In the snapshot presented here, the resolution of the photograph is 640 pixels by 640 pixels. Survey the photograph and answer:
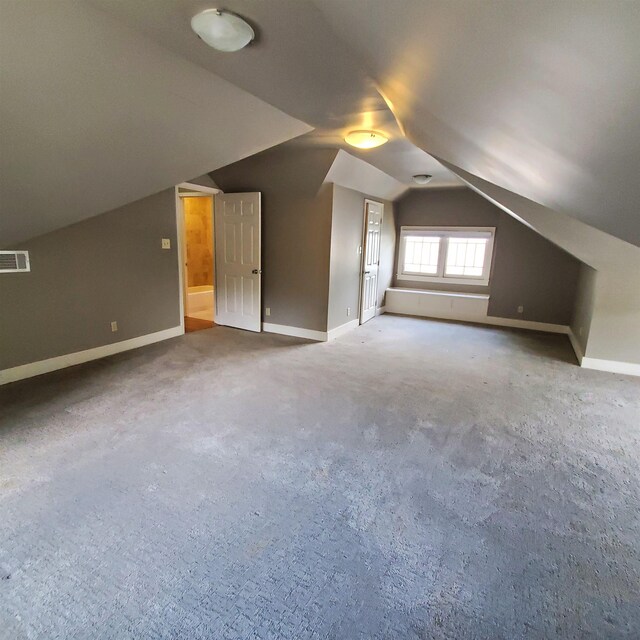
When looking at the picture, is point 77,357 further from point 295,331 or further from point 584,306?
point 584,306

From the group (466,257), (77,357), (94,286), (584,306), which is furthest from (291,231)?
(584,306)

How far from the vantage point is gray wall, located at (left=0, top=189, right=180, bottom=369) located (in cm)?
334

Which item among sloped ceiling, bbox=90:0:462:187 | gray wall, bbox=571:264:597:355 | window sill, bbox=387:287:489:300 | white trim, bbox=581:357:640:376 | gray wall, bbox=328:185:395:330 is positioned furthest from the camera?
window sill, bbox=387:287:489:300

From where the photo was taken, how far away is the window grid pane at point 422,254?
23.3 feet

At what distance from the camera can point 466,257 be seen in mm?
6840

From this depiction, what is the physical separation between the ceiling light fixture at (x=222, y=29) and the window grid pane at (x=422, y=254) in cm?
586

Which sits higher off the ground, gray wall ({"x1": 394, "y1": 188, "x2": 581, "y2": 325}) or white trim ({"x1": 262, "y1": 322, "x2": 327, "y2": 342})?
gray wall ({"x1": 394, "y1": 188, "x2": 581, "y2": 325})

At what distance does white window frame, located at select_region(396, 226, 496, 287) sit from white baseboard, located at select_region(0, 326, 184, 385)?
4.58 m

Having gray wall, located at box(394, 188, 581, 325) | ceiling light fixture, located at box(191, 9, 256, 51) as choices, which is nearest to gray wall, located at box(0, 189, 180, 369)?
ceiling light fixture, located at box(191, 9, 256, 51)

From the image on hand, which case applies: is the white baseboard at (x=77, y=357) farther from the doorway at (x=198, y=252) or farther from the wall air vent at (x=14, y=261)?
the doorway at (x=198, y=252)

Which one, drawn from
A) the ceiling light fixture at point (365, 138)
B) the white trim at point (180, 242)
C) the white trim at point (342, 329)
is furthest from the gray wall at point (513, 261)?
the white trim at point (180, 242)

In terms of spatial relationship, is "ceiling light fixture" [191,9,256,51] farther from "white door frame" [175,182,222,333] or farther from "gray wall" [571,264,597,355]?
"gray wall" [571,264,597,355]

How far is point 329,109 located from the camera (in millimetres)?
2707

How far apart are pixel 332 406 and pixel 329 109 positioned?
2.32m
